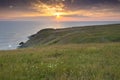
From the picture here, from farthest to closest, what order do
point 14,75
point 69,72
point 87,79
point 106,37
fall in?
point 106,37 → point 69,72 → point 14,75 → point 87,79

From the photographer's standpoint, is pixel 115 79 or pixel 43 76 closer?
pixel 115 79

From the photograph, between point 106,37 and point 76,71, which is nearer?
point 76,71

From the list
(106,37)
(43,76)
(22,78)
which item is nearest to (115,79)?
(43,76)

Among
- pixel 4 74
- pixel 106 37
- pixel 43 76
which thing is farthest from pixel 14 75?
pixel 106 37

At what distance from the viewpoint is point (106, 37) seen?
56938 millimetres

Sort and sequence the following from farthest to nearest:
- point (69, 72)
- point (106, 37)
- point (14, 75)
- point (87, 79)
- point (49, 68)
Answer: point (106, 37) → point (49, 68) → point (69, 72) → point (14, 75) → point (87, 79)

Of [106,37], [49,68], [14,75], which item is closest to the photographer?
[14,75]

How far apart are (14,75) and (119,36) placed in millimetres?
49024

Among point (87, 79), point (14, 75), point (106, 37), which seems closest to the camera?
point (87, 79)

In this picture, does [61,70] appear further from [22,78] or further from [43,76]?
[22,78]

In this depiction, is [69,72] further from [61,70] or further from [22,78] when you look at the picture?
[22,78]

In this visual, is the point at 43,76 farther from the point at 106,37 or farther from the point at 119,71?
the point at 106,37

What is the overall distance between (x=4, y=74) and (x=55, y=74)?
2556 millimetres

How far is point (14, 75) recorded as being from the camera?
11305mm
